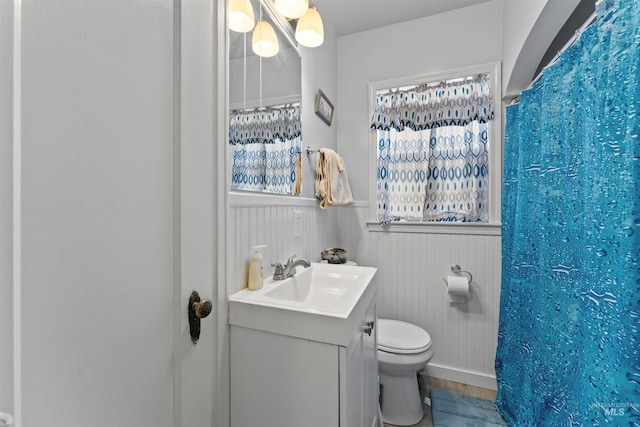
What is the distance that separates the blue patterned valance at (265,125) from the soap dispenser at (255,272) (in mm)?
441

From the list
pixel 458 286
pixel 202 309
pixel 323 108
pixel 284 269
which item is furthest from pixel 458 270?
pixel 202 309

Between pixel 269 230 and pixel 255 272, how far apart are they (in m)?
0.23

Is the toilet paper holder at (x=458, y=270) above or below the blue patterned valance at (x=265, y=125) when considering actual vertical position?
below

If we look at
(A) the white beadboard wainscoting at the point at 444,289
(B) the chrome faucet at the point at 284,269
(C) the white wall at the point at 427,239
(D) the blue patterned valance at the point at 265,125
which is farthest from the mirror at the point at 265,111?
(A) the white beadboard wainscoting at the point at 444,289

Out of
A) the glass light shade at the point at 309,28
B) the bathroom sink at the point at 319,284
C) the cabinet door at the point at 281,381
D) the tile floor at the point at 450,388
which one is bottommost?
the tile floor at the point at 450,388

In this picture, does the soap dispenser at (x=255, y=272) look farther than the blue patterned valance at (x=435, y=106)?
No

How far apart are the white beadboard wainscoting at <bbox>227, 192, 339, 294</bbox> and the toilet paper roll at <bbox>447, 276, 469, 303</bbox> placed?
912mm

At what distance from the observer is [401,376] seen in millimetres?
1618

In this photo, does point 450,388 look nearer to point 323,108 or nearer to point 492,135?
point 492,135

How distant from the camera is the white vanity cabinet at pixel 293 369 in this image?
2.54ft

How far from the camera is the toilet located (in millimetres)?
1542

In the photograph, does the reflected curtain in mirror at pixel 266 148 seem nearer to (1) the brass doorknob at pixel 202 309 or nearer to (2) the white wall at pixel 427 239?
(1) the brass doorknob at pixel 202 309

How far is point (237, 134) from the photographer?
102 cm

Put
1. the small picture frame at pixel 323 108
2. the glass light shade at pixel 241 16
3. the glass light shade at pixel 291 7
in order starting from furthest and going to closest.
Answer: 1. the small picture frame at pixel 323 108
2. the glass light shade at pixel 291 7
3. the glass light shade at pixel 241 16
